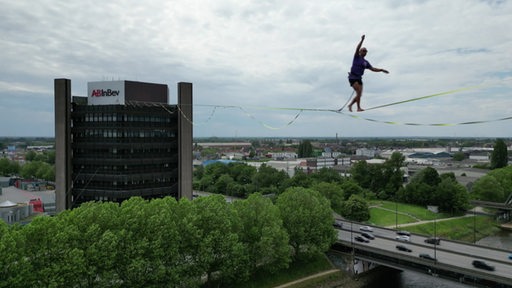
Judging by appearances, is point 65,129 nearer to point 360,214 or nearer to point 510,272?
point 360,214

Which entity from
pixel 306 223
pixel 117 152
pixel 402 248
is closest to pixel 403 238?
pixel 402 248

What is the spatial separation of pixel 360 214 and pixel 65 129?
1778 inches

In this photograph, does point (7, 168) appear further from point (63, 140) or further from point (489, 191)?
point (489, 191)

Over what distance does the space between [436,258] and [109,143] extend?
40750 millimetres

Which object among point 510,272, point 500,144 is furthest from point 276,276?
point 500,144

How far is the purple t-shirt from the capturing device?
33.9ft

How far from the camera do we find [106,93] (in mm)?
51781

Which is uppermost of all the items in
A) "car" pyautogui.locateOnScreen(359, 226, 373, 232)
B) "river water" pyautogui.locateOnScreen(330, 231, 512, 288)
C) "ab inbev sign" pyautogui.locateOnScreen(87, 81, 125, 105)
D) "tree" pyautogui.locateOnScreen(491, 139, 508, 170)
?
"ab inbev sign" pyautogui.locateOnScreen(87, 81, 125, 105)

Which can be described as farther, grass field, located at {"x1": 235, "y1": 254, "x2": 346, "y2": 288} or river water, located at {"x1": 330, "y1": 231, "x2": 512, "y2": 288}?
river water, located at {"x1": 330, "y1": 231, "x2": 512, "y2": 288}

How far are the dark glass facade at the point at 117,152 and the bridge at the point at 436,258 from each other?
87.5ft

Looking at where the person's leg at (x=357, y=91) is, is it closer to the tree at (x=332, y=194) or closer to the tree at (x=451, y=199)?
the tree at (x=332, y=194)

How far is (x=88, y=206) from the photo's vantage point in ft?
96.1

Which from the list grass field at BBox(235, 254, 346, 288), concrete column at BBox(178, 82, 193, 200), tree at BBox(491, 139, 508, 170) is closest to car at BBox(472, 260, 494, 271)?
grass field at BBox(235, 254, 346, 288)

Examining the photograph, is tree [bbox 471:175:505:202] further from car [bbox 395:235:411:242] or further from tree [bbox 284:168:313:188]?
car [bbox 395:235:411:242]
